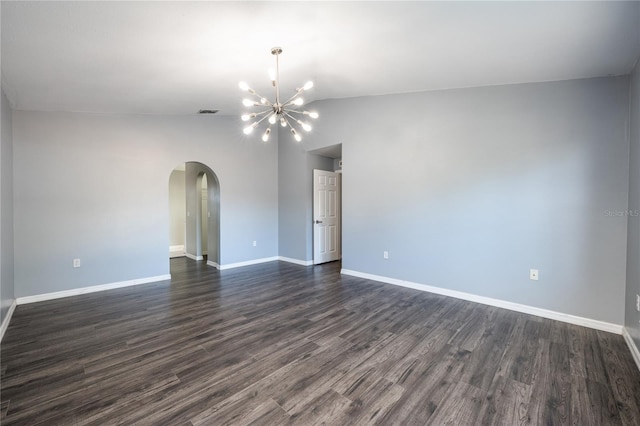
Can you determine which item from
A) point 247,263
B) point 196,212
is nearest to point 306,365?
point 247,263

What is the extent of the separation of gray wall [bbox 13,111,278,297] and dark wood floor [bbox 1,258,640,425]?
2.34 feet

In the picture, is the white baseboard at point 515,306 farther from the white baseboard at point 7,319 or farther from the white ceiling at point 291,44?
the white baseboard at point 7,319

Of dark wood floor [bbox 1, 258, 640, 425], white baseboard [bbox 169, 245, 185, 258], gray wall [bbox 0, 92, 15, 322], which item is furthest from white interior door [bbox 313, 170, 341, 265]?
gray wall [bbox 0, 92, 15, 322]

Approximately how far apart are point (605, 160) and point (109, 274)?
6585 mm

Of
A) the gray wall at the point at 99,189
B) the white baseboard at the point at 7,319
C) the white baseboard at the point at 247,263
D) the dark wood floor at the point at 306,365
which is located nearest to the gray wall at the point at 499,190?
the dark wood floor at the point at 306,365

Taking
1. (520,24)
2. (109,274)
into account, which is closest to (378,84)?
(520,24)

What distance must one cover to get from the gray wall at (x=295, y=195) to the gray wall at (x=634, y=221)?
14.9ft

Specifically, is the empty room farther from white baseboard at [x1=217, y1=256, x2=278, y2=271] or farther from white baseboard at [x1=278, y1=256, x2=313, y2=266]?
white baseboard at [x1=278, y1=256, x2=313, y2=266]

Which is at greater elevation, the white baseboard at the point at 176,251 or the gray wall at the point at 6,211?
the gray wall at the point at 6,211

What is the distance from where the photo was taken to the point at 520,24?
7.53 ft

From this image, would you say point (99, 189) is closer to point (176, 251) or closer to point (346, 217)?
point (176, 251)

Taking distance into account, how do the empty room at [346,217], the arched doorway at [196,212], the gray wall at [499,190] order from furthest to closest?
the arched doorway at [196,212] → the gray wall at [499,190] → the empty room at [346,217]

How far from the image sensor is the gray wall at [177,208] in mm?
7727

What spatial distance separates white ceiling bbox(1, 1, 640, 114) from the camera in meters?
2.11
